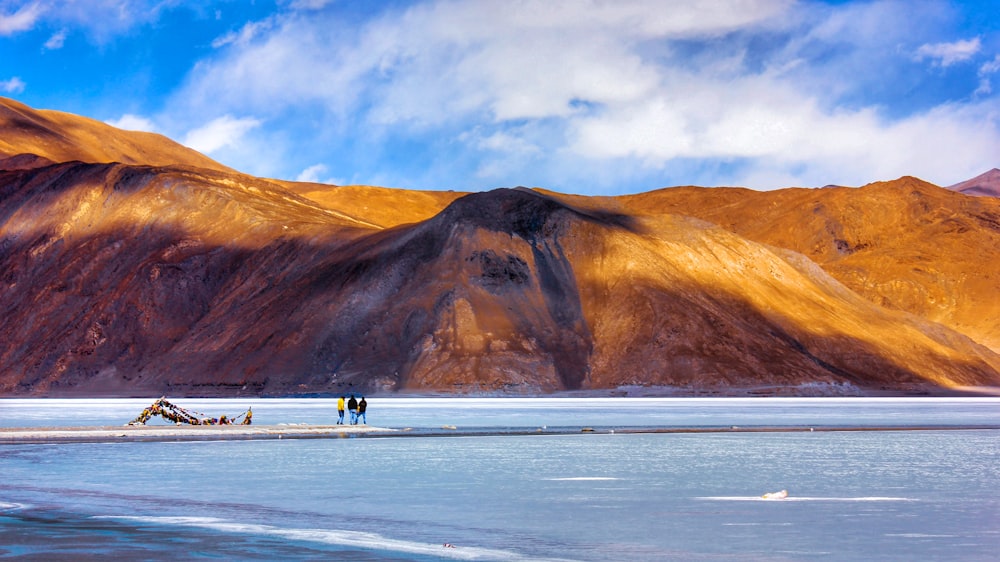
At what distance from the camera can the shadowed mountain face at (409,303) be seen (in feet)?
382

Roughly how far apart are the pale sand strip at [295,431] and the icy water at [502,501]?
379 cm

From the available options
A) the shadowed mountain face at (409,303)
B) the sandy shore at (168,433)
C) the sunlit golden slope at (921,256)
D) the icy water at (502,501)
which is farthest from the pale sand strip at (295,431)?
the sunlit golden slope at (921,256)

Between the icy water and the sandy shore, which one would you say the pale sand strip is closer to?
the sandy shore

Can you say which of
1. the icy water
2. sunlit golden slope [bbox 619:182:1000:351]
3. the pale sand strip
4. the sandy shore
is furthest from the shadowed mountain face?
the icy water

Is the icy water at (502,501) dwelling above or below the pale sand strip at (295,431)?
below

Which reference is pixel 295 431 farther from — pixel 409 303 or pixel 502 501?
pixel 409 303

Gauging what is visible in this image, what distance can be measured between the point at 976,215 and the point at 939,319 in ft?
102

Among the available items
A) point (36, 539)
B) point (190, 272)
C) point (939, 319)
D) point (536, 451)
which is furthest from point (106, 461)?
point (939, 319)

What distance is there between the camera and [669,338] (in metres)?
119

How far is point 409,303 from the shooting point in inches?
4783

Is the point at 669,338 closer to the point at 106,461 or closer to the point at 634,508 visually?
the point at 106,461

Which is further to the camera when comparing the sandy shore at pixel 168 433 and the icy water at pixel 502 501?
the sandy shore at pixel 168 433

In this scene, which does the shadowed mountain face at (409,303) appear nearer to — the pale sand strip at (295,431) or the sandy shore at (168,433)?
the pale sand strip at (295,431)

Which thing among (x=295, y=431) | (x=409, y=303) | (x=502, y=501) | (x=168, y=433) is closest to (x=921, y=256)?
(x=409, y=303)
